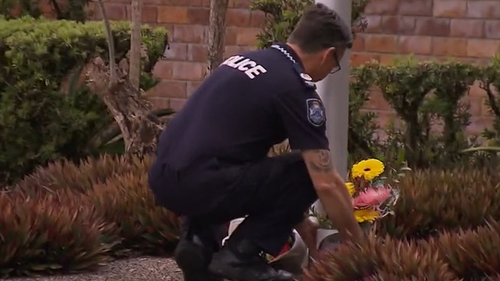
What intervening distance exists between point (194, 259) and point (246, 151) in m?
0.57

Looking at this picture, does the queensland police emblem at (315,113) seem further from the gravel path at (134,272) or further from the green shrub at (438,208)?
the gravel path at (134,272)

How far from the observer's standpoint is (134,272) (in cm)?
Result: 592

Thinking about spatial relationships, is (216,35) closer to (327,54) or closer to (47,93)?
(47,93)

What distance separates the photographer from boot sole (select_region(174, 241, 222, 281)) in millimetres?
5309

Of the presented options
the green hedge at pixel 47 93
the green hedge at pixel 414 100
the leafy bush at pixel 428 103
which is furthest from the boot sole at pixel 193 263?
the green hedge at pixel 47 93

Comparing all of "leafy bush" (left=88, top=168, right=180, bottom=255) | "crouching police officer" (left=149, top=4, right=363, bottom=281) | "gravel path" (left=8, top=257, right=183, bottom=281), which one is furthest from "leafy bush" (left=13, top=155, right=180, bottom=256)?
"crouching police officer" (left=149, top=4, right=363, bottom=281)

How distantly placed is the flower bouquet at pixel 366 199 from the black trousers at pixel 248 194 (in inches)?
15.4

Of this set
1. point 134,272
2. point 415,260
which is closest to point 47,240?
point 134,272

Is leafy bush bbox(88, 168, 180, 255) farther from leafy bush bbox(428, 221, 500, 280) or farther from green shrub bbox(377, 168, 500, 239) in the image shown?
leafy bush bbox(428, 221, 500, 280)

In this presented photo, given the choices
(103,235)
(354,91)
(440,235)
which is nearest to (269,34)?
(354,91)

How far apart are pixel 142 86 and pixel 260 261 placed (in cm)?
376

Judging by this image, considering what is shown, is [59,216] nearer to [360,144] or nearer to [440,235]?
[440,235]

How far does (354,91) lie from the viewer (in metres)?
8.23

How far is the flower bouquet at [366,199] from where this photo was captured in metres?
5.62
